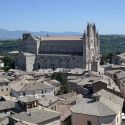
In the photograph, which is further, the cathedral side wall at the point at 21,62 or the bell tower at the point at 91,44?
the cathedral side wall at the point at 21,62

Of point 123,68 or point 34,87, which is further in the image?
point 123,68

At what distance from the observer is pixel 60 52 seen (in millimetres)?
115438

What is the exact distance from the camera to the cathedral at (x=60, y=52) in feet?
348

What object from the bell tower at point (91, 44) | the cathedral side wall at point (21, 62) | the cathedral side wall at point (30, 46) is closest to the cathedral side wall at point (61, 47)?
the cathedral side wall at point (30, 46)

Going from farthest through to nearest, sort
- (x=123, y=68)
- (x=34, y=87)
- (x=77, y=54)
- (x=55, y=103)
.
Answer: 1. (x=77, y=54)
2. (x=123, y=68)
3. (x=34, y=87)
4. (x=55, y=103)

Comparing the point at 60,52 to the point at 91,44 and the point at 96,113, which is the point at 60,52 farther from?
the point at 96,113

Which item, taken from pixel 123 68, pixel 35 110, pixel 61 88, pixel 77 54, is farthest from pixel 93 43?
pixel 35 110

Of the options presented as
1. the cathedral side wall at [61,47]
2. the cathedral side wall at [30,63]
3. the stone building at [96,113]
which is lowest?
the cathedral side wall at [30,63]

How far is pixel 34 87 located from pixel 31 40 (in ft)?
189

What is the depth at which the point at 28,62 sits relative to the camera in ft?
363

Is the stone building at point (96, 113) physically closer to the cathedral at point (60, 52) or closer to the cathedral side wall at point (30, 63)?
the cathedral at point (60, 52)

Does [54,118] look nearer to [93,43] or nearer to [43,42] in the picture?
[93,43]

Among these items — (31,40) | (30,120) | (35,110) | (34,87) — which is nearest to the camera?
(30,120)

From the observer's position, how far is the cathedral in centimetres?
10619
